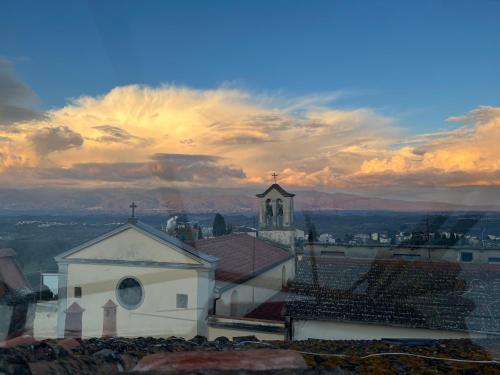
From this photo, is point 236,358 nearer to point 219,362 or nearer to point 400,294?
point 219,362

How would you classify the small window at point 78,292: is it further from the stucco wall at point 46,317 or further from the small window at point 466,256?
the small window at point 466,256

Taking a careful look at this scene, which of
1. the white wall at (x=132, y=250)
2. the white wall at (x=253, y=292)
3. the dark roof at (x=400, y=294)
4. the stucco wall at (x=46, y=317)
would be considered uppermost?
the white wall at (x=132, y=250)

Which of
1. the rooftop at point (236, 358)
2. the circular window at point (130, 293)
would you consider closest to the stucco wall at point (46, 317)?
the circular window at point (130, 293)

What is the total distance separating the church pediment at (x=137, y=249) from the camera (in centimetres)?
1333

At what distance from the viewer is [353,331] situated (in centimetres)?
1041

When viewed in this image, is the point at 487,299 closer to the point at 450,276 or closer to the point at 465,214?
the point at 450,276

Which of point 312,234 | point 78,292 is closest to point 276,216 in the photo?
point 312,234

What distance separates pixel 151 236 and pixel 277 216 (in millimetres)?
9090

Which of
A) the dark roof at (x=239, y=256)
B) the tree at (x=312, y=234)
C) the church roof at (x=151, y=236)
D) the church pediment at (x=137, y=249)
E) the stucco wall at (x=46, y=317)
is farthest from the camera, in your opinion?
the tree at (x=312, y=234)

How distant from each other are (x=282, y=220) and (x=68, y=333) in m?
11.3

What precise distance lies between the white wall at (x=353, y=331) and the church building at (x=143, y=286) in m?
3.12

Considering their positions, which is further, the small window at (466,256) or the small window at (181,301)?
the small window at (466,256)

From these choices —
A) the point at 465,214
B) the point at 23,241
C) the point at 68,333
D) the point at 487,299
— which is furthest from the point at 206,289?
the point at 465,214

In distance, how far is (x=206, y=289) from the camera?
512 inches
